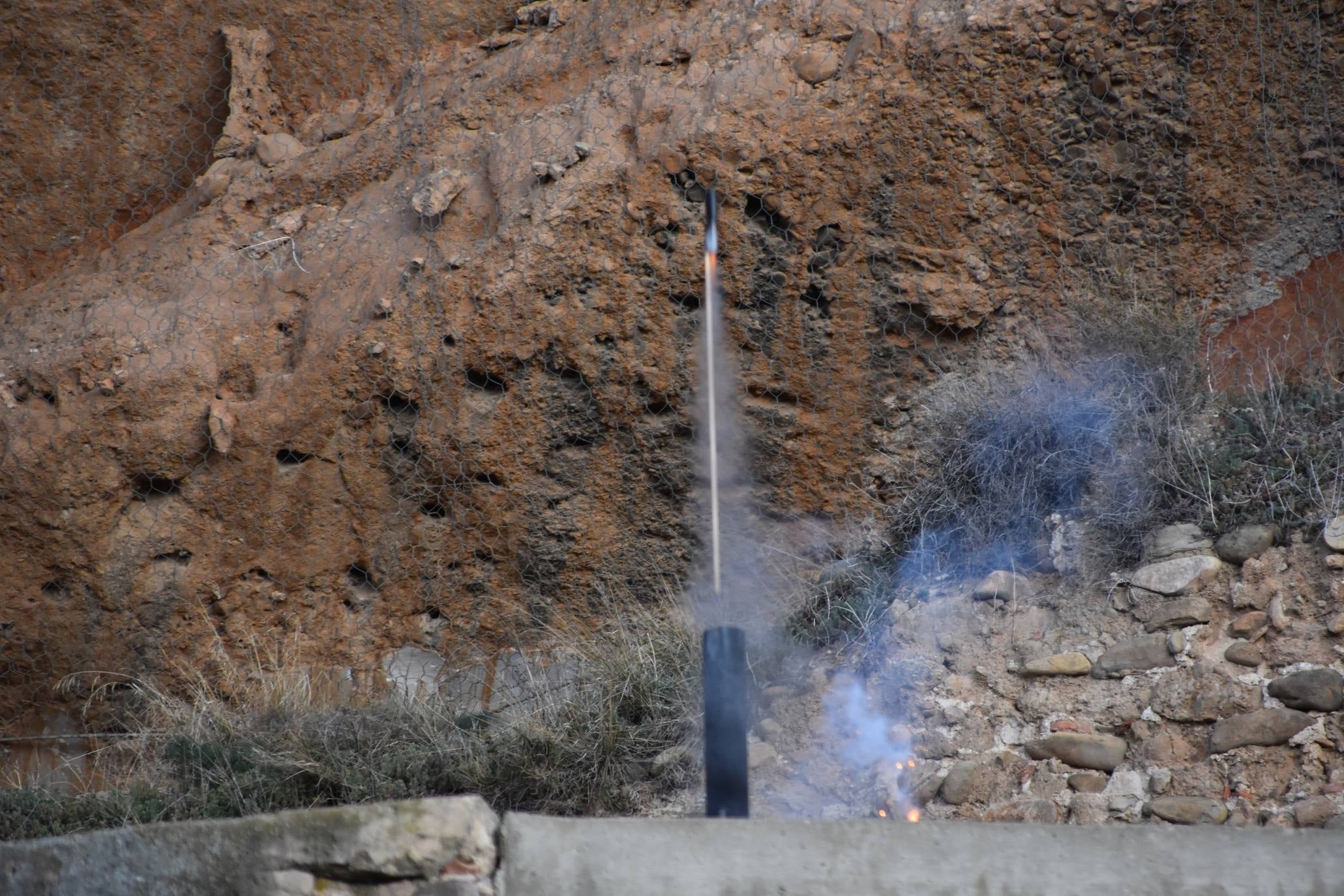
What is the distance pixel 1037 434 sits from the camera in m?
3.77

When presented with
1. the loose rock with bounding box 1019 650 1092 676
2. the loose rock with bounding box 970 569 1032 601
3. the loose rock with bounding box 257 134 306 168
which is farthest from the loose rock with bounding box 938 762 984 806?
the loose rock with bounding box 257 134 306 168

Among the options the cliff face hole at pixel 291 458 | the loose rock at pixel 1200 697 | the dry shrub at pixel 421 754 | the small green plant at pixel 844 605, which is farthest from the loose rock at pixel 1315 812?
the cliff face hole at pixel 291 458

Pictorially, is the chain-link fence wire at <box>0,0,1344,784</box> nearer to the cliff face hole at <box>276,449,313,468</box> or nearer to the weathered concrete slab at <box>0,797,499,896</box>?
the cliff face hole at <box>276,449,313,468</box>

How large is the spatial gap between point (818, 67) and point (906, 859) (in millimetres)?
2728

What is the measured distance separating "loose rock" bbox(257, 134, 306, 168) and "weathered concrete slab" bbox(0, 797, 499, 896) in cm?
299

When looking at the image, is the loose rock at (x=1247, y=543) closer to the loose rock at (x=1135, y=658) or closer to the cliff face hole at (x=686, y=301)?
the loose rock at (x=1135, y=658)

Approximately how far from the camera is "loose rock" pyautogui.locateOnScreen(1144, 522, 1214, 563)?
11.0 ft

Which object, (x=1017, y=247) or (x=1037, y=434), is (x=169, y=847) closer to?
(x=1037, y=434)

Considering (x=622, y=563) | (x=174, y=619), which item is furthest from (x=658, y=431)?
(x=174, y=619)

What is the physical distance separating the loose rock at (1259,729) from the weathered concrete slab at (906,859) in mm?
748

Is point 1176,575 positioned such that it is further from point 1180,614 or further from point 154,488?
point 154,488

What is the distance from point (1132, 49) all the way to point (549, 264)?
78.8 inches

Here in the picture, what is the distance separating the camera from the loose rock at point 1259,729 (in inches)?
113

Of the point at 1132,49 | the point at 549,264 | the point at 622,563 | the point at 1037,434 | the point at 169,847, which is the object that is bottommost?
the point at 169,847
